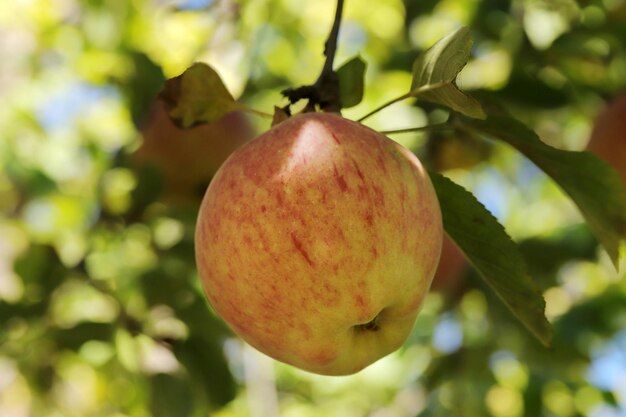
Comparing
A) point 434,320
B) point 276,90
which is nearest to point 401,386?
point 434,320

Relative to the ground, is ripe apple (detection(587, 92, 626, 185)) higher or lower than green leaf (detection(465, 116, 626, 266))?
lower

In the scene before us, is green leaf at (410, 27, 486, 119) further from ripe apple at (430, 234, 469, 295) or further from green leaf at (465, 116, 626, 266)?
ripe apple at (430, 234, 469, 295)

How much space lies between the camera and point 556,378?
2.58 m

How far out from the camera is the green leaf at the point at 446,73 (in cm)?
115

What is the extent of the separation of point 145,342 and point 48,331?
3.16 ft

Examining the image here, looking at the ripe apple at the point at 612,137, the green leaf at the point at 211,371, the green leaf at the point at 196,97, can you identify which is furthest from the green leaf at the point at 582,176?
the green leaf at the point at 211,371

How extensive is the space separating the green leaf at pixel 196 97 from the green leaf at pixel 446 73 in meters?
0.33

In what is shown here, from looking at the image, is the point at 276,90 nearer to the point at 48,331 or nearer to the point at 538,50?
the point at 538,50

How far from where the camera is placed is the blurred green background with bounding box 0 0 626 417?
2.34 m

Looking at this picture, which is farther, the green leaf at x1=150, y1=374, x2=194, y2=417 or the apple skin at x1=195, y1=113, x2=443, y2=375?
the green leaf at x1=150, y1=374, x2=194, y2=417

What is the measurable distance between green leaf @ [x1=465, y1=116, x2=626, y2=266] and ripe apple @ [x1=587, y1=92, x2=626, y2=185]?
24.2 inches

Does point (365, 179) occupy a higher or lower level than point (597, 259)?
higher

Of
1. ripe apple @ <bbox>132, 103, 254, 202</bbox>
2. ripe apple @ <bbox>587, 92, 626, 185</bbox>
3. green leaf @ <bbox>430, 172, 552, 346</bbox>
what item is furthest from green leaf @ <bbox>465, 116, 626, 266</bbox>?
ripe apple @ <bbox>132, 103, 254, 202</bbox>

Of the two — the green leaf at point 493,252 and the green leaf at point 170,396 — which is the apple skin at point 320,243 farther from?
the green leaf at point 170,396
